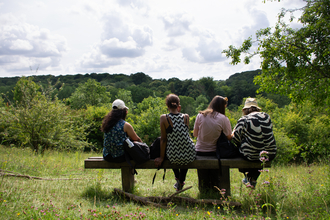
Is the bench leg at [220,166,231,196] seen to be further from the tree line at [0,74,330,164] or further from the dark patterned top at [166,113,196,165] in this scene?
the tree line at [0,74,330,164]

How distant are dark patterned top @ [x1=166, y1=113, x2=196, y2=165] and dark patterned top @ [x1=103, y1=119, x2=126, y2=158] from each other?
79 centimetres

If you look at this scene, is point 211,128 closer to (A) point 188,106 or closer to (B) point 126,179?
(B) point 126,179

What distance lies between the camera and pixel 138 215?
280 centimetres

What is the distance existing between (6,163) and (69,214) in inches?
145

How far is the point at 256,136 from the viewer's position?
11.9 ft

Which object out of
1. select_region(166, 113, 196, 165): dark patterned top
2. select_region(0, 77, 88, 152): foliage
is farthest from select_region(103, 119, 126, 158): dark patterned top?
select_region(0, 77, 88, 152): foliage

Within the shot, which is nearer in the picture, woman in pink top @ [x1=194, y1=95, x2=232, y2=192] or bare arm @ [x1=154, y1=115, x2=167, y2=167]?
bare arm @ [x1=154, y1=115, x2=167, y2=167]

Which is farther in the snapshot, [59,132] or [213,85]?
[213,85]

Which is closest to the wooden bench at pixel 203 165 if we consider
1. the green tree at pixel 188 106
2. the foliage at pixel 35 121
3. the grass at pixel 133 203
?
the grass at pixel 133 203

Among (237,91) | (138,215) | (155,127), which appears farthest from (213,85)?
(138,215)

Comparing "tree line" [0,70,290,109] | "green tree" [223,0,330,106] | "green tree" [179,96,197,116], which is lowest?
"green tree" [179,96,197,116]

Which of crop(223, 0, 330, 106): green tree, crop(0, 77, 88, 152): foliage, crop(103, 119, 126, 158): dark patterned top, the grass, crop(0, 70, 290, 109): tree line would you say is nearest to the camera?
the grass

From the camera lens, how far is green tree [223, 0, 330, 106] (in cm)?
588

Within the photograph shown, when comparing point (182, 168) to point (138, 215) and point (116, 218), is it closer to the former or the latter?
point (138, 215)
